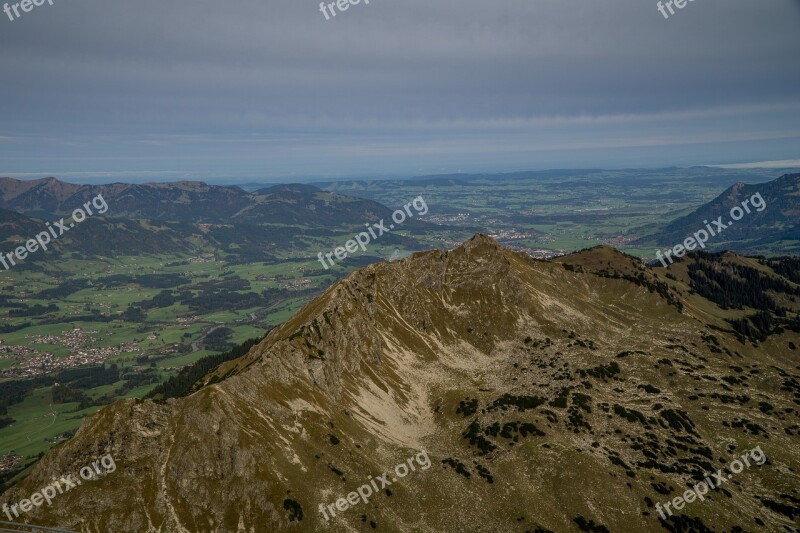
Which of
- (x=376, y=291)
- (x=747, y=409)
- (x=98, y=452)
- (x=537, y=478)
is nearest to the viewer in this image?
(x=98, y=452)

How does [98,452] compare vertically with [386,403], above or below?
above

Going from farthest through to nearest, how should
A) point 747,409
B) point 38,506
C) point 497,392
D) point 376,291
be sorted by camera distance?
point 376,291, point 497,392, point 747,409, point 38,506

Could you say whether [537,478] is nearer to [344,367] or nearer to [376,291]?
[344,367]

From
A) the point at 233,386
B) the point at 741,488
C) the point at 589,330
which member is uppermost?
the point at 233,386

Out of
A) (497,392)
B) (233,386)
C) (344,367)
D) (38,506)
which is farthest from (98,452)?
(497,392)

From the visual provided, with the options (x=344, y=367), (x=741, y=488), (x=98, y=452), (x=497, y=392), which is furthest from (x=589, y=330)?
(x=98, y=452)

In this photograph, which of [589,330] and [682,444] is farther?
[589,330]
